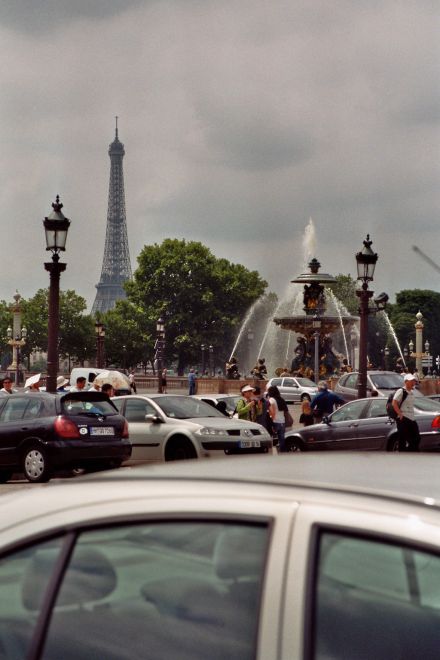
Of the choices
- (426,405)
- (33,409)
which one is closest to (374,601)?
(33,409)

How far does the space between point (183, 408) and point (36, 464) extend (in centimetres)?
291

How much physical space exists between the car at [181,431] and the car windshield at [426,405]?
9.54ft

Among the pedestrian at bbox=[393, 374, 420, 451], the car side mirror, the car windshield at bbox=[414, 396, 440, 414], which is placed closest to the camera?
the pedestrian at bbox=[393, 374, 420, 451]

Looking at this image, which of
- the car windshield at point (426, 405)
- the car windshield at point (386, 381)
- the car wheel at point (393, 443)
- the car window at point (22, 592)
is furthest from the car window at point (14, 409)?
the car windshield at point (386, 381)

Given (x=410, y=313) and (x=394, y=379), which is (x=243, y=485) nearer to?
(x=394, y=379)

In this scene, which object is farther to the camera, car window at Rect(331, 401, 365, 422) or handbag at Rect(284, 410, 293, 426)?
handbag at Rect(284, 410, 293, 426)

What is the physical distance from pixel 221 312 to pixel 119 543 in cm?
11793

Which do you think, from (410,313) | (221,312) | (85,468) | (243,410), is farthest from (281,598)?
(410,313)

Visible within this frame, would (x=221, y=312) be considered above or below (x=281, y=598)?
above

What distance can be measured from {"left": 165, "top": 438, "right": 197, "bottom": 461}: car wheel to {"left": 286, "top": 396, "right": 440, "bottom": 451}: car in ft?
9.77

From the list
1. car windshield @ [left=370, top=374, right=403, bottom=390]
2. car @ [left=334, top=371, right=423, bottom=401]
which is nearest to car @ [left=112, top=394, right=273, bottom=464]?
car @ [left=334, top=371, right=423, bottom=401]

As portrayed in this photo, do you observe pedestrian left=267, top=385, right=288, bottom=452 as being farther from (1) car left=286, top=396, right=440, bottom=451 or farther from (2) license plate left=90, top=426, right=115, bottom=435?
(2) license plate left=90, top=426, right=115, bottom=435

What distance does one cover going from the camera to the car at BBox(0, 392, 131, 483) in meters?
17.6

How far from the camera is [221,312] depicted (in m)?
121
